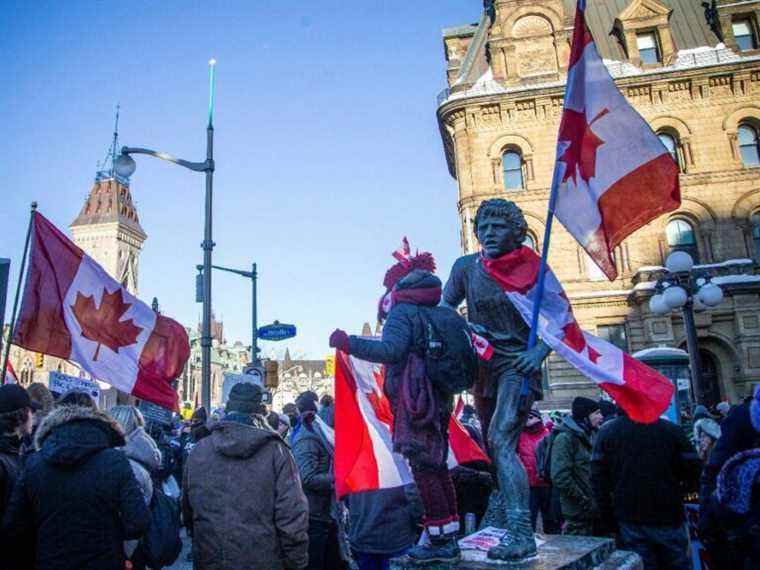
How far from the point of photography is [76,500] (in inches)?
131

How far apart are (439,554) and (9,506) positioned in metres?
2.49

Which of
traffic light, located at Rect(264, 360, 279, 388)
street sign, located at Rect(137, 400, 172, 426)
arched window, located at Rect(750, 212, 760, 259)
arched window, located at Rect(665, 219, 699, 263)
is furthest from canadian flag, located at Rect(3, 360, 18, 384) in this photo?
arched window, located at Rect(750, 212, 760, 259)

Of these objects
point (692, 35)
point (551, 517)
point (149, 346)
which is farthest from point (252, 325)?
point (692, 35)

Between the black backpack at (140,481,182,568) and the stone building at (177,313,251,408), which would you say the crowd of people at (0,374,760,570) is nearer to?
the black backpack at (140,481,182,568)

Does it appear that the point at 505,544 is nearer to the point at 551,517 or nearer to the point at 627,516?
the point at 627,516

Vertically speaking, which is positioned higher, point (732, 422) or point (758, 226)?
point (758, 226)

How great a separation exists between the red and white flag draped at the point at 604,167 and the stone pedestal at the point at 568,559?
182 cm

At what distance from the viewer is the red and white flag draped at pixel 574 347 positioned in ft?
12.4

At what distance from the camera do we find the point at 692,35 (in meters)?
26.0

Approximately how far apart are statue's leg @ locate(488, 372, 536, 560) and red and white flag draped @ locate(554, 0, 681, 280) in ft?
3.76

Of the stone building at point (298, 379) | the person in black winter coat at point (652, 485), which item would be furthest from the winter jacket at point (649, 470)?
the stone building at point (298, 379)

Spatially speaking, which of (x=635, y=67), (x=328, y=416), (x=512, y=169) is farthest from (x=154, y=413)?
(x=635, y=67)

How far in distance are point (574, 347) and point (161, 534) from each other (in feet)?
9.93

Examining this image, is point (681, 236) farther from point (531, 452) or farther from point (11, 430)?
point (11, 430)
